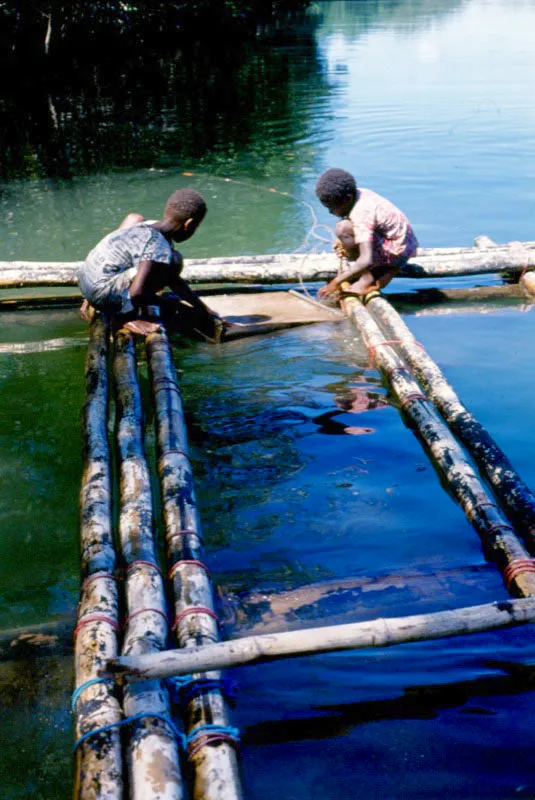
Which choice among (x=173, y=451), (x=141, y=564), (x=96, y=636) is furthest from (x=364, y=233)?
(x=96, y=636)

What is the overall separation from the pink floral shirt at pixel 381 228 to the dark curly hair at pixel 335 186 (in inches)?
7.1

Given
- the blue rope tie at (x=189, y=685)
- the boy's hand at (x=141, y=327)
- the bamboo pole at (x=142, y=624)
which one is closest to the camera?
the bamboo pole at (x=142, y=624)

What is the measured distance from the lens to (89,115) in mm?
18297

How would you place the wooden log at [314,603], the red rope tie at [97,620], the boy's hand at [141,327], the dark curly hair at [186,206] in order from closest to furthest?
the red rope tie at [97,620], the wooden log at [314,603], the dark curly hair at [186,206], the boy's hand at [141,327]

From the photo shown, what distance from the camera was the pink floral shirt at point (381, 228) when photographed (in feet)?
22.1

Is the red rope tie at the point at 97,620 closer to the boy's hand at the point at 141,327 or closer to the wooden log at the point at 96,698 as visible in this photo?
the wooden log at the point at 96,698

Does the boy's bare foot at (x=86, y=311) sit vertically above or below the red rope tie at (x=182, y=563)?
above

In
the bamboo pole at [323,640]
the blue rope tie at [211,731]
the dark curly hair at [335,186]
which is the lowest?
the blue rope tie at [211,731]

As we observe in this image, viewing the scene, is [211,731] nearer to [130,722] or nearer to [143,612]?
[130,722]

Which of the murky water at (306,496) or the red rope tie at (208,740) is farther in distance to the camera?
the murky water at (306,496)

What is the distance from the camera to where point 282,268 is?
7.46m

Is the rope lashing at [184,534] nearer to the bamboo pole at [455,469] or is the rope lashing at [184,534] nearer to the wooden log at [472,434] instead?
the bamboo pole at [455,469]

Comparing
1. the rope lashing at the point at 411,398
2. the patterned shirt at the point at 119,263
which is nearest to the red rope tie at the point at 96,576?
the rope lashing at the point at 411,398

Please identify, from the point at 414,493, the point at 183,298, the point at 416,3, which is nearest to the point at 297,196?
the point at 183,298
